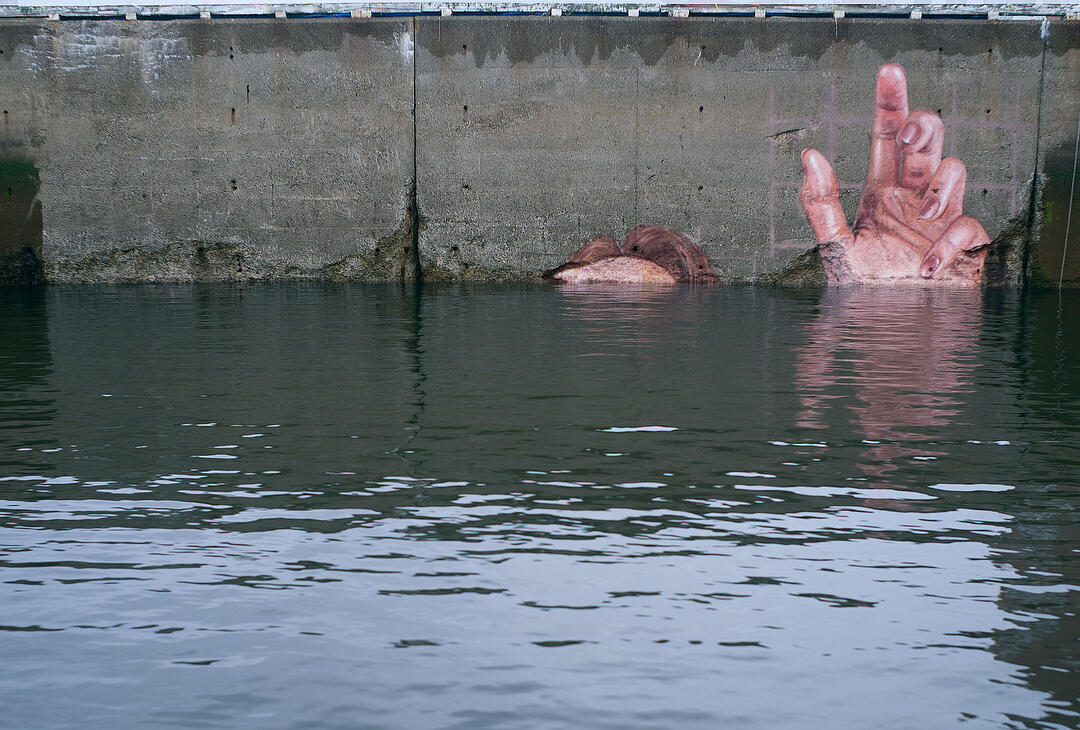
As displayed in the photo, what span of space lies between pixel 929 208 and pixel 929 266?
0.82 meters

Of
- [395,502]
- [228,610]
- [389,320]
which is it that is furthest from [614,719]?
[389,320]

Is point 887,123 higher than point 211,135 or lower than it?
higher

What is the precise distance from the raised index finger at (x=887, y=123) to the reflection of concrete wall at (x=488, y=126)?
15cm

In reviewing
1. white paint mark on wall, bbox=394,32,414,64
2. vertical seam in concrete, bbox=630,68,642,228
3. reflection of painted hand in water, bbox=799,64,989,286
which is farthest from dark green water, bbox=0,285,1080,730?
white paint mark on wall, bbox=394,32,414,64

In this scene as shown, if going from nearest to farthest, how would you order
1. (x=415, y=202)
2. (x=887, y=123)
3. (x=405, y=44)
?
(x=405, y=44), (x=887, y=123), (x=415, y=202)

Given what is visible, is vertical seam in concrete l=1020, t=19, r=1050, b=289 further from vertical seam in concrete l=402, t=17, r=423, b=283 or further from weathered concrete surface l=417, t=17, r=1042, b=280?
vertical seam in concrete l=402, t=17, r=423, b=283

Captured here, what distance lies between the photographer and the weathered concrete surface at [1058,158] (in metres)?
14.2

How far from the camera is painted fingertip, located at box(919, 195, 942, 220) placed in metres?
14.4

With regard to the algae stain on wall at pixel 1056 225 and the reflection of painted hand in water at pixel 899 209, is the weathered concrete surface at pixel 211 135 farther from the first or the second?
the algae stain on wall at pixel 1056 225

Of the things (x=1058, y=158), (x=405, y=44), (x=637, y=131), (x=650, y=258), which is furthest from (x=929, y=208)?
(x=405, y=44)

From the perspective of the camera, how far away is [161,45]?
1436cm

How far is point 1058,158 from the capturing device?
14.3 m

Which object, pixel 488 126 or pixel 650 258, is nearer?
pixel 488 126

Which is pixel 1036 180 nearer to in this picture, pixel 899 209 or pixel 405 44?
pixel 899 209
